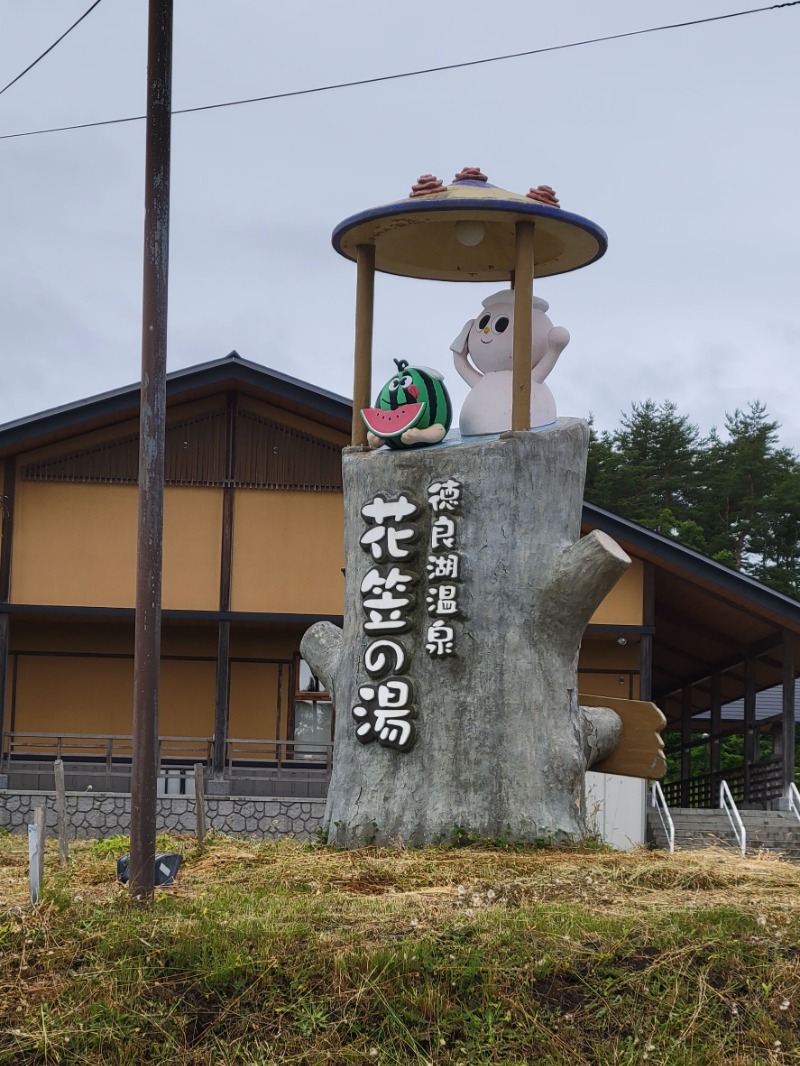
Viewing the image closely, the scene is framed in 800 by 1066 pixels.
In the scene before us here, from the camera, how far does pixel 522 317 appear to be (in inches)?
450

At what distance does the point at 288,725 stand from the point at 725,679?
35.0ft

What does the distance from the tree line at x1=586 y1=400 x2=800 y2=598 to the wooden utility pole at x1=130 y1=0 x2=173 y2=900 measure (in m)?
35.3

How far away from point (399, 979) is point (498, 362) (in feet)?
20.5

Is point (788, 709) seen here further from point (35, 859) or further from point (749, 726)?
Result: point (35, 859)

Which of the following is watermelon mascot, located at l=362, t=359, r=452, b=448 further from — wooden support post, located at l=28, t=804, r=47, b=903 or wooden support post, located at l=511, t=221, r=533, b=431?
wooden support post, located at l=28, t=804, r=47, b=903

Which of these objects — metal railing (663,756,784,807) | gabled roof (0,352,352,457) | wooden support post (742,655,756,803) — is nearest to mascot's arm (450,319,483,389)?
gabled roof (0,352,352,457)

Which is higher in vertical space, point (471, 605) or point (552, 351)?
point (552, 351)

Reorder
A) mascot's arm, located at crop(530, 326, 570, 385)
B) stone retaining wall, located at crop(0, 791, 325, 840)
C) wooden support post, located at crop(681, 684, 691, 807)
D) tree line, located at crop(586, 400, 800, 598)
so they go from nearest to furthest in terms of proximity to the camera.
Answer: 1. mascot's arm, located at crop(530, 326, 570, 385)
2. stone retaining wall, located at crop(0, 791, 325, 840)
3. wooden support post, located at crop(681, 684, 691, 807)
4. tree line, located at crop(586, 400, 800, 598)

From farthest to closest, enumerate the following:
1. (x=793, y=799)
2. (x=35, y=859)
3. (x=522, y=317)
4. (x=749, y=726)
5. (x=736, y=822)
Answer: (x=749, y=726), (x=793, y=799), (x=736, y=822), (x=522, y=317), (x=35, y=859)

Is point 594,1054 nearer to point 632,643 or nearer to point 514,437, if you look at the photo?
point 514,437

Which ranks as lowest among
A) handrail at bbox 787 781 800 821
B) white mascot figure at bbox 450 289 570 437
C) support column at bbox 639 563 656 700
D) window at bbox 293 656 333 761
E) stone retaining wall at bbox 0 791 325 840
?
stone retaining wall at bbox 0 791 325 840

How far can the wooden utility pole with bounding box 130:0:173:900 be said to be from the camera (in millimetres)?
8180

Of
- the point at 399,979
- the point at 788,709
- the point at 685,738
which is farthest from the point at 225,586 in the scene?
the point at 399,979

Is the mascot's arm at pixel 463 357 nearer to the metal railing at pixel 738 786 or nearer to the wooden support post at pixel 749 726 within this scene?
the metal railing at pixel 738 786
